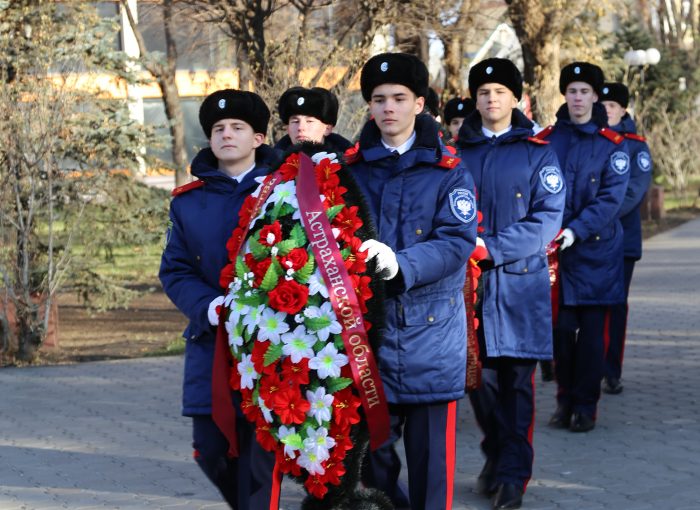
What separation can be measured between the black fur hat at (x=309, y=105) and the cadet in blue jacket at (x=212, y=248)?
5.12 ft

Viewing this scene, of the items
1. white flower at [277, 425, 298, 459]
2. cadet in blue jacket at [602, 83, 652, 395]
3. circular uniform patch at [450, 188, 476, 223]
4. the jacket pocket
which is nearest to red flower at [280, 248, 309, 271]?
white flower at [277, 425, 298, 459]

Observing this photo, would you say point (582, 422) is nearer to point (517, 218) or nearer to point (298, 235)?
point (517, 218)

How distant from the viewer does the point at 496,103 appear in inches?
259

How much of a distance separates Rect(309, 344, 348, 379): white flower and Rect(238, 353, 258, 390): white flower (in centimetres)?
24

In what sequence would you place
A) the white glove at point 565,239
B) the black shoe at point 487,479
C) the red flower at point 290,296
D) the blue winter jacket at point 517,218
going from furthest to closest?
the white glove at point 565,239
the black shoe at point 487,479
the blue winter jacket at point 517,218
the red flower at point 290,296

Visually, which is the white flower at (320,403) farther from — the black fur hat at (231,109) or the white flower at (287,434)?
the black fur hat at (231,109)

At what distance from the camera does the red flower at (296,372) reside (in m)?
4.52

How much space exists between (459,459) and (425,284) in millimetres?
2924

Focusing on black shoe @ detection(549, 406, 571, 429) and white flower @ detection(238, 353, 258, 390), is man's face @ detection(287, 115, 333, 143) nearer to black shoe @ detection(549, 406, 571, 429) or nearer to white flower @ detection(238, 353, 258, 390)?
white flower @ detection(238, 353, 258, 390)

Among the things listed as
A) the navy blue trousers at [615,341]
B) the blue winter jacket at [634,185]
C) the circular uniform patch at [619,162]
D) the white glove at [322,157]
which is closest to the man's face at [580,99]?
the circular uniform patch at [619,162]

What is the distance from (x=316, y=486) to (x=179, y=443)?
3796mm

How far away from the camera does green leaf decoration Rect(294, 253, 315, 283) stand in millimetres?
4539

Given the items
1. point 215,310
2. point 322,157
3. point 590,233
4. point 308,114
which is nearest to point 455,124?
point 590,233

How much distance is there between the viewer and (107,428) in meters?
8.96
